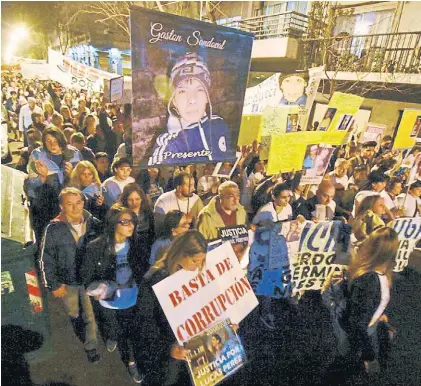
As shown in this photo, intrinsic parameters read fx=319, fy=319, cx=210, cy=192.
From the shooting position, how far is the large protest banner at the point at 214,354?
2834 millimetres

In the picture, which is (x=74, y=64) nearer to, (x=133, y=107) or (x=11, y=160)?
(x=11, y=160)

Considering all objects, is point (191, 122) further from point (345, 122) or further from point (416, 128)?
point (416, 128)

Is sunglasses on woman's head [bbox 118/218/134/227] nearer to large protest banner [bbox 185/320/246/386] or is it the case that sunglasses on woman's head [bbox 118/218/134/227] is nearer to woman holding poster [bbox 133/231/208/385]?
woman holding poster [bbox 133/231/208/385]

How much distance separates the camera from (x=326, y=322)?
172 inches

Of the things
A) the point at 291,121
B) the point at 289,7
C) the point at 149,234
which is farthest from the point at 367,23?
the point at 149,234

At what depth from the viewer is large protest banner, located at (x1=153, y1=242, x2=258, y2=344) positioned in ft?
8.93

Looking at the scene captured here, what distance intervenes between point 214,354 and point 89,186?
2801mm

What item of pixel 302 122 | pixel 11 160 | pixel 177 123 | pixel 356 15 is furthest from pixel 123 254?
pixel 356 15

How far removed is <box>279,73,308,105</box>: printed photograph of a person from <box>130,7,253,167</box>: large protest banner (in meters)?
2.07

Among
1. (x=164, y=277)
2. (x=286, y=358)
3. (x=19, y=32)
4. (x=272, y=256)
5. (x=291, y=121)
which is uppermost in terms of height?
(x=19, y=32)

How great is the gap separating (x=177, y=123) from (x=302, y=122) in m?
2.68

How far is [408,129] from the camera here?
18.8 feet

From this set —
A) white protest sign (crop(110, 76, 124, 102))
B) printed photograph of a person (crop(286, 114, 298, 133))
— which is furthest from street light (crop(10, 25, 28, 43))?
printed photograph of a person (crop(286, 114, 298, 133))

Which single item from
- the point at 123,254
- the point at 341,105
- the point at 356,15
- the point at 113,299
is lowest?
the point at 113,299
